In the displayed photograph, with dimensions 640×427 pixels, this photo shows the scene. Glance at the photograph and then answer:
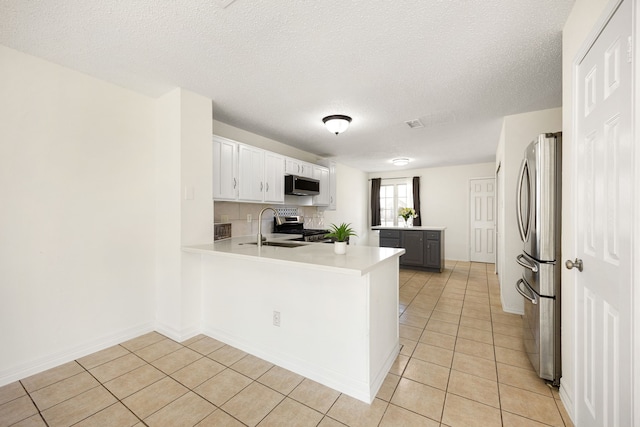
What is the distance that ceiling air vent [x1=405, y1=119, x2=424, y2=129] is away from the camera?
3.43m

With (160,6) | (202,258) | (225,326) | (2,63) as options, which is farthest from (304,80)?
(225,326)

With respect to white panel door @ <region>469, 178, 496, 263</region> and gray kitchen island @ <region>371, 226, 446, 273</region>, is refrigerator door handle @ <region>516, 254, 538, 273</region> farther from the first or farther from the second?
white panel door @ <region>469, 178, 496, 263</region>

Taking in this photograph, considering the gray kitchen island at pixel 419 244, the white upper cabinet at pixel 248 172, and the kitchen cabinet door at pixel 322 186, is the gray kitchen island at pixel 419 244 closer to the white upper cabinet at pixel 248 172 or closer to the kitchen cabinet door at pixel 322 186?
the kitchen cabinet door at pixel 322 186

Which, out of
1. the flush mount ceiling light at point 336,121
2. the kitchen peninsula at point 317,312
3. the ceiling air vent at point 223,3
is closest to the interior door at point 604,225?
the kitchen peninsula at point 317,312

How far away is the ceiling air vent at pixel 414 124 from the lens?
11.3 feet

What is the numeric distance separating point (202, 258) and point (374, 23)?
97.2 inches

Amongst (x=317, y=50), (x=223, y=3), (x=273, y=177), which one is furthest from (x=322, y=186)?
(x=223, y=3)

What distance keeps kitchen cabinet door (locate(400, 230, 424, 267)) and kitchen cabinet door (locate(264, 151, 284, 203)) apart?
2.92 meters

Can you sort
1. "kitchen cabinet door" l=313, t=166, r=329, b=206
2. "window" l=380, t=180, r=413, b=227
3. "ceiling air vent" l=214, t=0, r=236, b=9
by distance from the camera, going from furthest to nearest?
"window" l=380, t=180, r=413, b=227 < "kitchen cabinet door" l=313, t=166, r=329, b=206 < "ceiling air vent" l=214, t=0, r=236, b=9

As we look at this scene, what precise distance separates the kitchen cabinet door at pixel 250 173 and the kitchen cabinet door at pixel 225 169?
76 millimetres

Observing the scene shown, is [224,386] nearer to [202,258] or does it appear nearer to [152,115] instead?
[202,258]

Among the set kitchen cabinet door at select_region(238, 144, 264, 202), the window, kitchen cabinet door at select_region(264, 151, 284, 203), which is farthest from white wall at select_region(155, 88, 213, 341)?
the window

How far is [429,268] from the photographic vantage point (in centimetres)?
535

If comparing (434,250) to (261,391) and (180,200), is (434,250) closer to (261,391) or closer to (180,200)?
(261,391)
